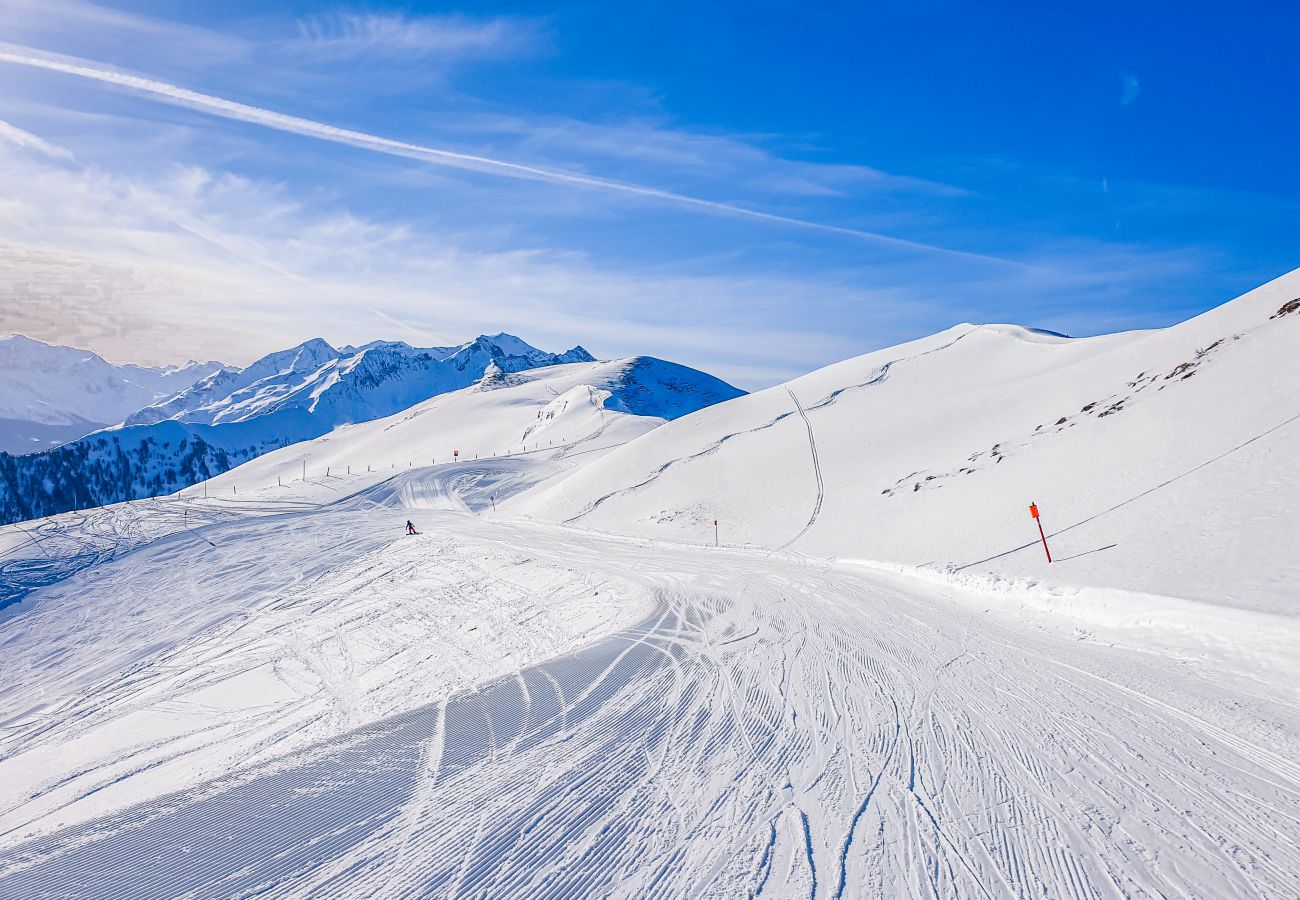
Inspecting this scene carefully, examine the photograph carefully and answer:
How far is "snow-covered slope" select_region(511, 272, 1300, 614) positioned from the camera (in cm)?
1310

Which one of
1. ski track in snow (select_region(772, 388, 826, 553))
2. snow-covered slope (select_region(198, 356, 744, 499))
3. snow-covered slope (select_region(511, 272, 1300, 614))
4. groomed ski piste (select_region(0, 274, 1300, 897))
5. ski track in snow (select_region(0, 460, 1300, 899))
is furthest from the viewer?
snow-covered slope (select_region(198, 356, 744, 499))

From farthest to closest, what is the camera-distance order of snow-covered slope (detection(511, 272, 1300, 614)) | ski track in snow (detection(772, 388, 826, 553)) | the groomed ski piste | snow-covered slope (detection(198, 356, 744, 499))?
snow-covered slope (detection(198, 356, 744, 499)), ski track in snow (detection(772, 388, 826, 553)), snow-covered slope (detection(511, 272, 1300, 614)), the groomed ski piste

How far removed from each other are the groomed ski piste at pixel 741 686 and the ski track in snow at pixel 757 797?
3 cm

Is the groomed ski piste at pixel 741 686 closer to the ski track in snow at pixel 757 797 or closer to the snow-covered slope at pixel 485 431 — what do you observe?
the ski track in snow at pixel 757 797

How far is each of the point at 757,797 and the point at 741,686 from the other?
3050 millimetres

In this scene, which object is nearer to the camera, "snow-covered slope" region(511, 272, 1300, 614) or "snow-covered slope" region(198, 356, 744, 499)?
"snow-covered slope" region(511, 272, 1300, 614)

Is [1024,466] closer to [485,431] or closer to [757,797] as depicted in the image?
[757,797]

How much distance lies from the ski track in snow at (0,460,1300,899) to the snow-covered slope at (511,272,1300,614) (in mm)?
5403

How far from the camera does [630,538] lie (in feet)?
98.7

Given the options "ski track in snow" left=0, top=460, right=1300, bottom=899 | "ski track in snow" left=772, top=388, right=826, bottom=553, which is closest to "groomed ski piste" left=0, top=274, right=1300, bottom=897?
"ski track in snow" left=0, top=460, right=1300, bottom=899

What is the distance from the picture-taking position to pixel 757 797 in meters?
5.05

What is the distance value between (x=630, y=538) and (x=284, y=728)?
823 inches

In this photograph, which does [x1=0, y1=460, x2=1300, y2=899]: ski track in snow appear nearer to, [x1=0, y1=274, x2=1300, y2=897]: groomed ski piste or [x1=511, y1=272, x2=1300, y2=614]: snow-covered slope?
[x1=0, y1=274, x2=1300, y2=897]: groomed ski piste

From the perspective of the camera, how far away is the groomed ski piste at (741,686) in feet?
14.1
